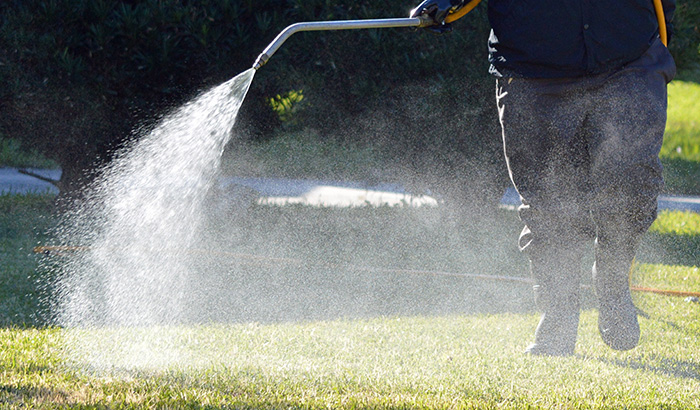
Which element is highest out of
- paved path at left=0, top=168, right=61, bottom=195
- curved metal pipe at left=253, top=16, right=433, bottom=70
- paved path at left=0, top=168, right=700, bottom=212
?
curved metal pipe at left=253, top=16, right=433, bottom=70

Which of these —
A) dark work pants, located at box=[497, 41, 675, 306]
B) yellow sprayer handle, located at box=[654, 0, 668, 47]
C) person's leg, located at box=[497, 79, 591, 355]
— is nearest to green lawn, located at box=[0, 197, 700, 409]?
person's leg, located at box=[497, 79, 591, 355]

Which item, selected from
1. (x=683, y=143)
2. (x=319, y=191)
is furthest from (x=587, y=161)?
(x=683, y=143)

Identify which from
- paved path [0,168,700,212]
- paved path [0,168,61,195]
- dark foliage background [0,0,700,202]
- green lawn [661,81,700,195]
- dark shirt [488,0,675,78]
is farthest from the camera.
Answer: green lawn [661,81,700,195]

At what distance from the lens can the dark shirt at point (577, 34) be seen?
10.0 ft

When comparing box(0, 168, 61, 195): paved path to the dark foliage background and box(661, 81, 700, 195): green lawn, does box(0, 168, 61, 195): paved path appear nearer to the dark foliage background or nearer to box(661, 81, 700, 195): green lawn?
the dark foliage background

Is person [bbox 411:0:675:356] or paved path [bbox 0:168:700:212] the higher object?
person [bbox 411:0:675:356]

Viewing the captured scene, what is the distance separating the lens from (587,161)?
3232mm

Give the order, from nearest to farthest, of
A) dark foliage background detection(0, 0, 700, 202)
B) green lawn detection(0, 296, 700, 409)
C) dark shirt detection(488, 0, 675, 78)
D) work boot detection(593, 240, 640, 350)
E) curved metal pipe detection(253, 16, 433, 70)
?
green lawn detection(0, 296, 700, 409) → dark shirt detection(488, 0, 675, 78) → work boot detection(593, 240, 640, 350) → curved metal pipe detection(253, 16, 433, 70) → dark foliage background detection(0, 0, 700, 202)

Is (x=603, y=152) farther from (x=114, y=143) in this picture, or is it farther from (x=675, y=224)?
(x=675, y=224)

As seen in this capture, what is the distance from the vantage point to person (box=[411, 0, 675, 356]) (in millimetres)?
3072

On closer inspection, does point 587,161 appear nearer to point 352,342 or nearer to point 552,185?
point 552,185

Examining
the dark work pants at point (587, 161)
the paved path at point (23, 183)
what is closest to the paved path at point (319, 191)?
the paved path at point (23, 183)

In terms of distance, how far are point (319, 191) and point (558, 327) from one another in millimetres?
7387

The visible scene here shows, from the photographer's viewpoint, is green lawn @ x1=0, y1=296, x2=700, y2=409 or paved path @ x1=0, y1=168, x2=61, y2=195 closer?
green lawn @ x1=0, y1=296, x2=700, y2=409
